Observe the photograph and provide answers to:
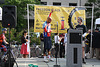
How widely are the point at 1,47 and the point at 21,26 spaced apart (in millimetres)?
25314

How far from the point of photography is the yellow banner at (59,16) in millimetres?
11242

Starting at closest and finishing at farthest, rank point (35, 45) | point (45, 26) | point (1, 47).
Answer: point (45, 26)
point (1, 47)
point (35, 45)

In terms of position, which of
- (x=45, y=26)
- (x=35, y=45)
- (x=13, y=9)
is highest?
(x=13, y=9)

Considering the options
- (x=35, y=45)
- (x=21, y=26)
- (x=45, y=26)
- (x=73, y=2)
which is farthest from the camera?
(x=73, y=2)

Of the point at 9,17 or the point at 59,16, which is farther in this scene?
the point at 59,16

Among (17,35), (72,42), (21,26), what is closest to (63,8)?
(72,42)

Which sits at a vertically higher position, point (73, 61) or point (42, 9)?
point (42, 9)

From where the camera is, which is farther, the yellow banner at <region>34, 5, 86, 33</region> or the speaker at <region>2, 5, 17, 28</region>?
the yellow banner at <region>34, 5, 86, 33</region>

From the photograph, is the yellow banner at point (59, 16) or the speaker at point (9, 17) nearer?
the speaker at point (9, 17)

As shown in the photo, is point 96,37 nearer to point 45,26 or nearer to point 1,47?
point 45,26

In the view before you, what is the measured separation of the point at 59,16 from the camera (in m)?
11.5

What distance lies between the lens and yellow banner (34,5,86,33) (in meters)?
11.2

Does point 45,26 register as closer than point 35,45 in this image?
Yes

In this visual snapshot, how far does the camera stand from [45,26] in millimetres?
9320
